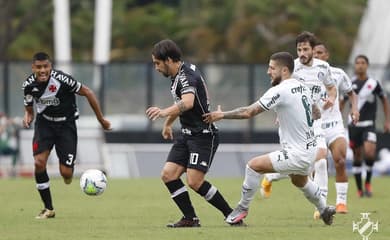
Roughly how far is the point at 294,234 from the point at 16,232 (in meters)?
3.16

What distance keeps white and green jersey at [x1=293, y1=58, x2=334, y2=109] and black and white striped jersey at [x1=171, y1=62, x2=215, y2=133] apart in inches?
95.0

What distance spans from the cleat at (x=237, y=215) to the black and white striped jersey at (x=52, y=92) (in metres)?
3.13

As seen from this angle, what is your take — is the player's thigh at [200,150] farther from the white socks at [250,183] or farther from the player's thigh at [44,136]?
the player's thigh at [44,136]

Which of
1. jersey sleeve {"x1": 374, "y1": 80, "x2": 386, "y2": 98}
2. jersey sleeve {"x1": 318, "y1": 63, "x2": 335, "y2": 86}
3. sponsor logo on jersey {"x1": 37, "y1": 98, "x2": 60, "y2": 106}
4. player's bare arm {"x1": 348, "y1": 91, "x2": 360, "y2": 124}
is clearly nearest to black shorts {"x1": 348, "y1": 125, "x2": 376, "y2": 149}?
jersey sleeve {"x1": 374, "y1": 80, "x2": 386, "y2": 98}

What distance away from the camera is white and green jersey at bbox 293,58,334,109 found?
51.3 feet

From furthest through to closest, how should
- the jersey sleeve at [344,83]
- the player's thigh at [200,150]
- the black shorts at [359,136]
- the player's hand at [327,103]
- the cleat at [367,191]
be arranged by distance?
1. the black shorts at [359,136]
2. the cleat at [367,191]
3. the jersey sleeve at [344,83]
4. the player's hand at [327,103]
5. the player's thigh at [200,150]

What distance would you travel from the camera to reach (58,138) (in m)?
15.9

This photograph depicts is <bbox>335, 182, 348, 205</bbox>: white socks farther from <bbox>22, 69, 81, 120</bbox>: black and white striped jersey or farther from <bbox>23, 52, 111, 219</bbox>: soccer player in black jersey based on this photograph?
<bbox>22, 69, 81, 120</bbox>: black and white striped jersey

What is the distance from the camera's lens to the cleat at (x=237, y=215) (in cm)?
1359

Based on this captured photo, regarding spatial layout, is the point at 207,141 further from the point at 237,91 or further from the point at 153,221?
the point at 237,91

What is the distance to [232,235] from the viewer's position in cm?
1265

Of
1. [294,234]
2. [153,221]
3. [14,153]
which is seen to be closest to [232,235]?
[294,234]

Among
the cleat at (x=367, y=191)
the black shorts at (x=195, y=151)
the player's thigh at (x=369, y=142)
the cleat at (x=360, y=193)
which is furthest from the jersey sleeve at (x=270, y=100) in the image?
the player's thigh at (x=369, y=142)

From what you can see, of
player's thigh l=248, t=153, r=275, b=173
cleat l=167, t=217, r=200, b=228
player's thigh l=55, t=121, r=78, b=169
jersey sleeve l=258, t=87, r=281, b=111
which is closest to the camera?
jersey sleeve l=258, t=87, r=281, b=111
